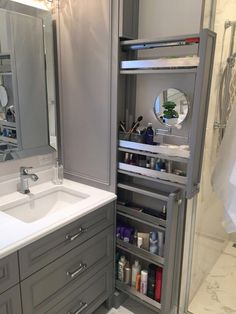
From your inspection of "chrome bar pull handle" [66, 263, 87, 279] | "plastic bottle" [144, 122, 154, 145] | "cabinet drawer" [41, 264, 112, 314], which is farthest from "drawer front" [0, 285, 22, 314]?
"plastic bottle" [144, 122, 154, 145]

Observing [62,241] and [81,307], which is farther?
[81,307]

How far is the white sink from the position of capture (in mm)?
1479

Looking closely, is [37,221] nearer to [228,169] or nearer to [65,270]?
[65,270]

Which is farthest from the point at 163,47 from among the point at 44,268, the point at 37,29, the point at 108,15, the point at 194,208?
the point at 44,268

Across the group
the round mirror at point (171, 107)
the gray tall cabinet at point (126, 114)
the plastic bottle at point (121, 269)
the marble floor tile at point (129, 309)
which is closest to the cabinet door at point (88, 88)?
the gray tall cabinet at point (126, 114)

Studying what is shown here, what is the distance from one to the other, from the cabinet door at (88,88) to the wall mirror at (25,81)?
3.9 inches

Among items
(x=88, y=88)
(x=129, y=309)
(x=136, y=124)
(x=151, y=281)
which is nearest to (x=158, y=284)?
(x=151, y=281)

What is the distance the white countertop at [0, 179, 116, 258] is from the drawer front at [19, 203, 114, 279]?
0.04 meters

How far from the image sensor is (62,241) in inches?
50.1

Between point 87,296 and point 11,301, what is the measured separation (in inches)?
22.0

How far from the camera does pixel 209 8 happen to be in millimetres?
1290

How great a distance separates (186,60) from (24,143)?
3.51ft

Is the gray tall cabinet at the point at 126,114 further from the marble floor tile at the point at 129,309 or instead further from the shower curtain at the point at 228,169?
the shower curtain at the point at 228,169

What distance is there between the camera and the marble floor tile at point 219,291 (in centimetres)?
181
